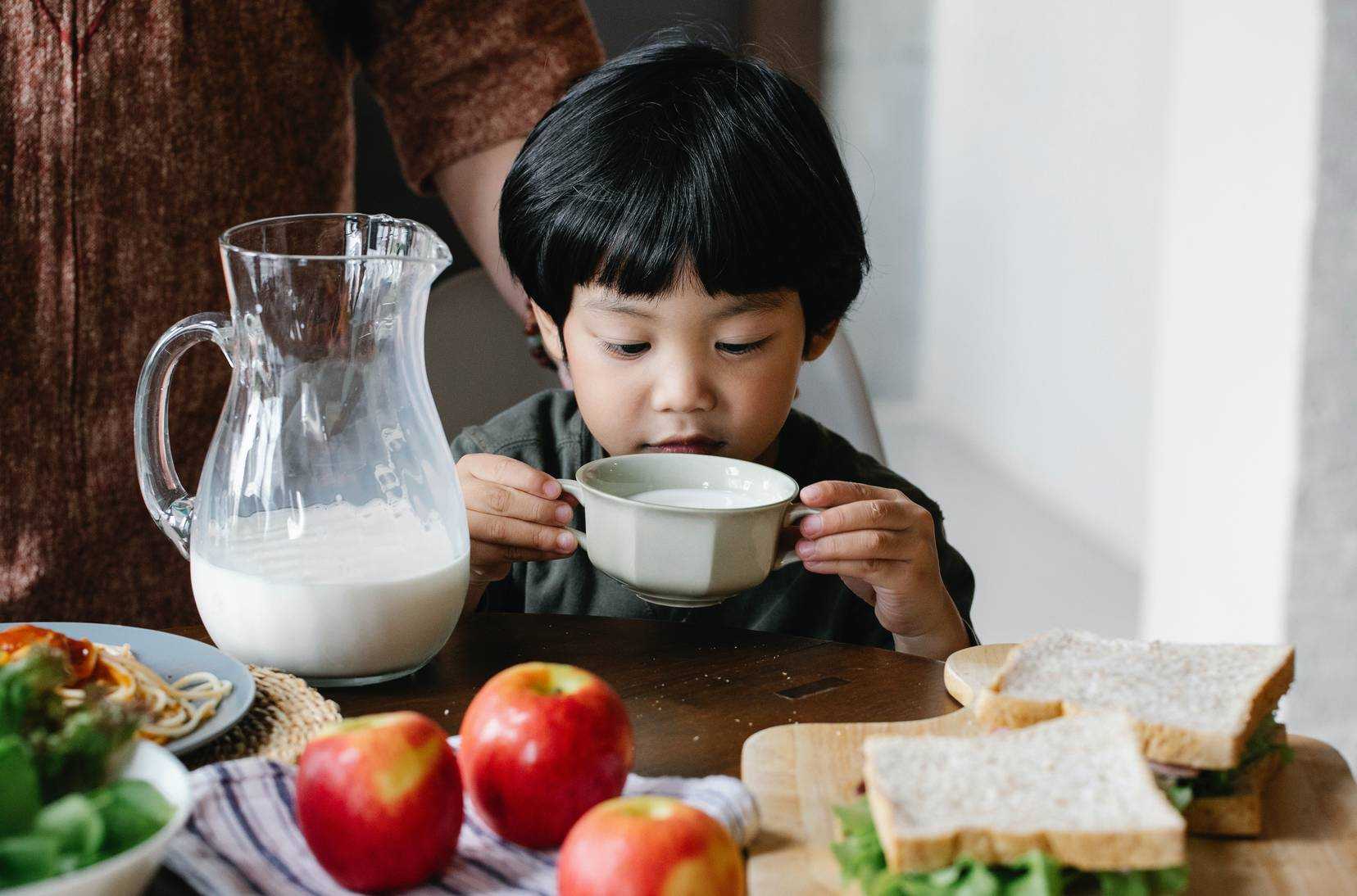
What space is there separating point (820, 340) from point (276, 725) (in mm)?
749

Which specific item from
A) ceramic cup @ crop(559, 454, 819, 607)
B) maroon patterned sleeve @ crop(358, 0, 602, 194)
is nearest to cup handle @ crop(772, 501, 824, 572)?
ceramic cup @ crop(559, 454, 819, 607)

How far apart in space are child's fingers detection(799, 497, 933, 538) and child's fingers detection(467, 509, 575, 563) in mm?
200

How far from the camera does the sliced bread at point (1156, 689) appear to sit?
754mm

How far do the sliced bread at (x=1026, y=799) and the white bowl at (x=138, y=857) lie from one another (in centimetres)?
34

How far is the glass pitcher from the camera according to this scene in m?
0.85

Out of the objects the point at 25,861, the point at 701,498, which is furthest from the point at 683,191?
the point at 25,861

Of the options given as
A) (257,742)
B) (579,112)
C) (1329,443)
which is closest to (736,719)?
(257,742)

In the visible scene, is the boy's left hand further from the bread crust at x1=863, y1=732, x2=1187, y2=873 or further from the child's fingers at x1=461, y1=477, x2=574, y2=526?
the bread crust at x1=863, y1=732, x2=1187, y2=873

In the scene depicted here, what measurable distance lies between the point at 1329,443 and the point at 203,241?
197 centimetres

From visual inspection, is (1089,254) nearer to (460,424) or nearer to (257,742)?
(460,424)

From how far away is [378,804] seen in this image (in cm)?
62

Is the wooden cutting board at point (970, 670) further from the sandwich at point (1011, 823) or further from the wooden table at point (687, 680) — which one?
the sandwich at point (1011, 823)

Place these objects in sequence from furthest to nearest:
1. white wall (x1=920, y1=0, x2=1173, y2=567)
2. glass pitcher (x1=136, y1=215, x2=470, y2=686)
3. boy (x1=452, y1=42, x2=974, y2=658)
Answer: white wall (x1=920, y1=0, x2=1173, y2=567) < boy (x1=452, y1=42, x2=974, y2=658) < glass pitcher (x1=136, y1=215, x2=470, y2=686)

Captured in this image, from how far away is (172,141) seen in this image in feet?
4.44
